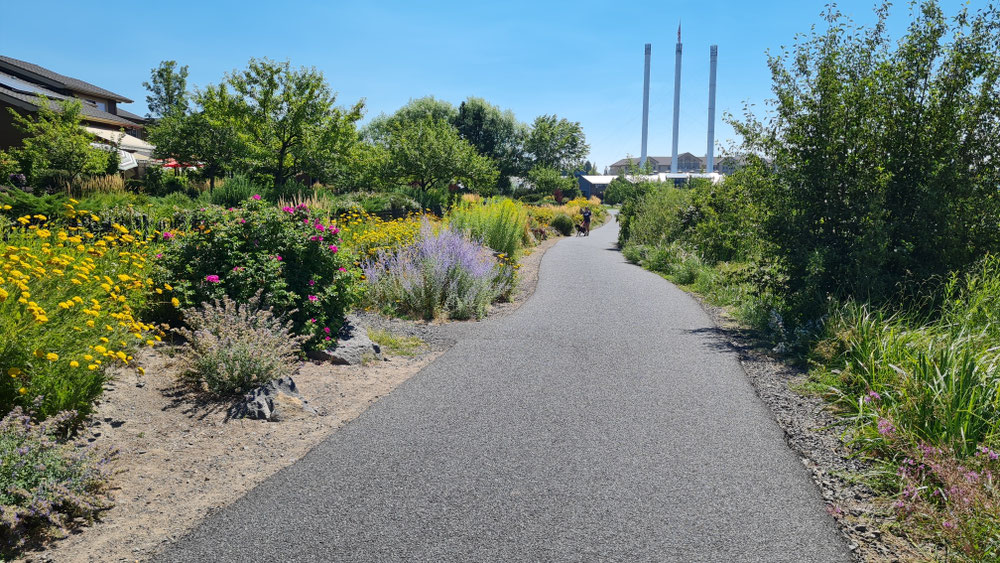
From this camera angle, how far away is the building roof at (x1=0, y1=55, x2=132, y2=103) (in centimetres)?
3822

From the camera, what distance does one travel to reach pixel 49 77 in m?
39.8

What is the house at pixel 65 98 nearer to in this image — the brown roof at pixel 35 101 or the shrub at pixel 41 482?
the brown roof at pixel 35 101

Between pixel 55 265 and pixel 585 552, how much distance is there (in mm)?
4719

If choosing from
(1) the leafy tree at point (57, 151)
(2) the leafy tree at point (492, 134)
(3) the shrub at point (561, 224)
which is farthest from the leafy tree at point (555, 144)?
(1) the leafy tree at point (57, 151)

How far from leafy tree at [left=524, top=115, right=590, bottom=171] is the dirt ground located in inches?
2156

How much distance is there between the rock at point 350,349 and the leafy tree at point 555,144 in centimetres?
5310

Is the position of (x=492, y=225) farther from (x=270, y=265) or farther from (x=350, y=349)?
(x=270, y=265)

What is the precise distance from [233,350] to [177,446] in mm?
1046

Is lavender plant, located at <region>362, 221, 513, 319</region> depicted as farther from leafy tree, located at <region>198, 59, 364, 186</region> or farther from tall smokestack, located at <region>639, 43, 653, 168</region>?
tall smokestack, located at <region>639, 43, 653, 168</region>

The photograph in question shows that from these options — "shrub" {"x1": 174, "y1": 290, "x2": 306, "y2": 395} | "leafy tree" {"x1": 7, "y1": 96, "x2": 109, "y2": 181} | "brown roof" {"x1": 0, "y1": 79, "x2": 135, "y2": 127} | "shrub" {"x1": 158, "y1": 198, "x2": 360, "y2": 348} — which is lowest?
"shrub" {"x1": 174, "y1": 290, "x2": 306, "y2": 395}

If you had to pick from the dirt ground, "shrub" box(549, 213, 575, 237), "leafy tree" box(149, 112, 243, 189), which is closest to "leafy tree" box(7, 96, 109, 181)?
"leafy tree" box(149, 112, 243, 189)

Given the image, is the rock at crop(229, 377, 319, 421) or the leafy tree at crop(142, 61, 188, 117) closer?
the rock at crop(229, 377, 319, 421)

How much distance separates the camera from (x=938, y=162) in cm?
739

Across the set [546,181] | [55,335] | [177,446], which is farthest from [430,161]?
[177,446]
